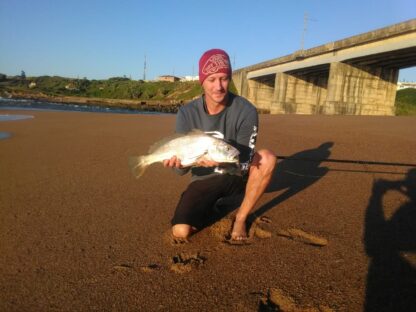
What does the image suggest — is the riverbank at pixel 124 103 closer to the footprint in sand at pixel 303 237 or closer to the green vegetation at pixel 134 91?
the green vegetation at pixel 134 91

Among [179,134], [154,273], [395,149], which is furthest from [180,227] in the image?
[395,149]

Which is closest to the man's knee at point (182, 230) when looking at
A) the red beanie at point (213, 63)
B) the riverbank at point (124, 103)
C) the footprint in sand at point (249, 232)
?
the footprint in sand at point (249, 232)

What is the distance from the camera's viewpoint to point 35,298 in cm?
254

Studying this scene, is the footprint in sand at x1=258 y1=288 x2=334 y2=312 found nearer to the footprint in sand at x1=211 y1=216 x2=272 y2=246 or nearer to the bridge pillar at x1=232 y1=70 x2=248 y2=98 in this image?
the footprint in sand at x1=211 y1=216 x2=272 y2=246

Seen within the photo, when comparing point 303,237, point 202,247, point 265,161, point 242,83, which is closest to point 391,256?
point 303,237

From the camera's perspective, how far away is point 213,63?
11.8 ft

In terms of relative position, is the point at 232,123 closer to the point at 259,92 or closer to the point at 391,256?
the point at 391,256

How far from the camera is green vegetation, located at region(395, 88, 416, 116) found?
126 feet

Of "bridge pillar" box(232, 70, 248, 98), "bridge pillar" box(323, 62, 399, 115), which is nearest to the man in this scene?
"bridge pillar" box(323, 62, 399, 115)

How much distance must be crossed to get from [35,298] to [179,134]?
6.31ft

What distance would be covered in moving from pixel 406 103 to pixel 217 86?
187ft

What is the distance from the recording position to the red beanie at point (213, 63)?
3592 millimetres

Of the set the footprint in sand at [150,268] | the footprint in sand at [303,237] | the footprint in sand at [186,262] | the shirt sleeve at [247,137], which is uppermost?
the shirt sleeve at [247,137]

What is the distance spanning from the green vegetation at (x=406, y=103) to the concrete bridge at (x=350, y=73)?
7.54 m
